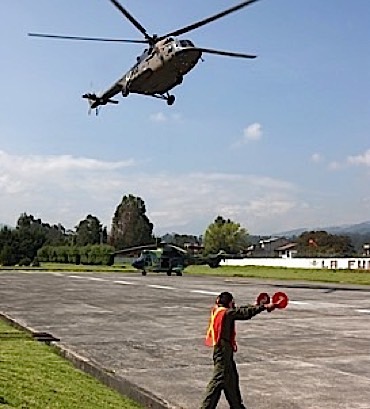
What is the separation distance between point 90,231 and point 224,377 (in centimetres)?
15315

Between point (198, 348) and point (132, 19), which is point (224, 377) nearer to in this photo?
point (198, 348)

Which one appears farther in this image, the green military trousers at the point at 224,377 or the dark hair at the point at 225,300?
the dark hair at the point at 225,300

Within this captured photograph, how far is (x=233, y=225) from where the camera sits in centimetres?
15438

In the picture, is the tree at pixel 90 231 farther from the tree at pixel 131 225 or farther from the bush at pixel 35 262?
the bush at pixel 35 262

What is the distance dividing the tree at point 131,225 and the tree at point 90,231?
419 centimetres

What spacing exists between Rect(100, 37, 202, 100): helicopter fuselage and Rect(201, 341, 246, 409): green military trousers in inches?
901

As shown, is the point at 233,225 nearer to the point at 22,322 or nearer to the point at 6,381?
the point at 22,322

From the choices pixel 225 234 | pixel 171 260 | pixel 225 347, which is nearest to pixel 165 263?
pixel 171 260

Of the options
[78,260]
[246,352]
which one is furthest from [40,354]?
[78,260]

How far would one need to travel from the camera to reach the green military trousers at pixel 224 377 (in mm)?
7949

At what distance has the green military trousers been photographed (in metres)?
7.95

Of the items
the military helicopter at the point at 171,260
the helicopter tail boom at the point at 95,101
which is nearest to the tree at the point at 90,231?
the military helicopter at the point at 171,260

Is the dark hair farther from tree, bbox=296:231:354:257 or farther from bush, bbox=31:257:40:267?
tree, bbox=296:231:354:257

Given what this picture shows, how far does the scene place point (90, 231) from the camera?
159750 mm
